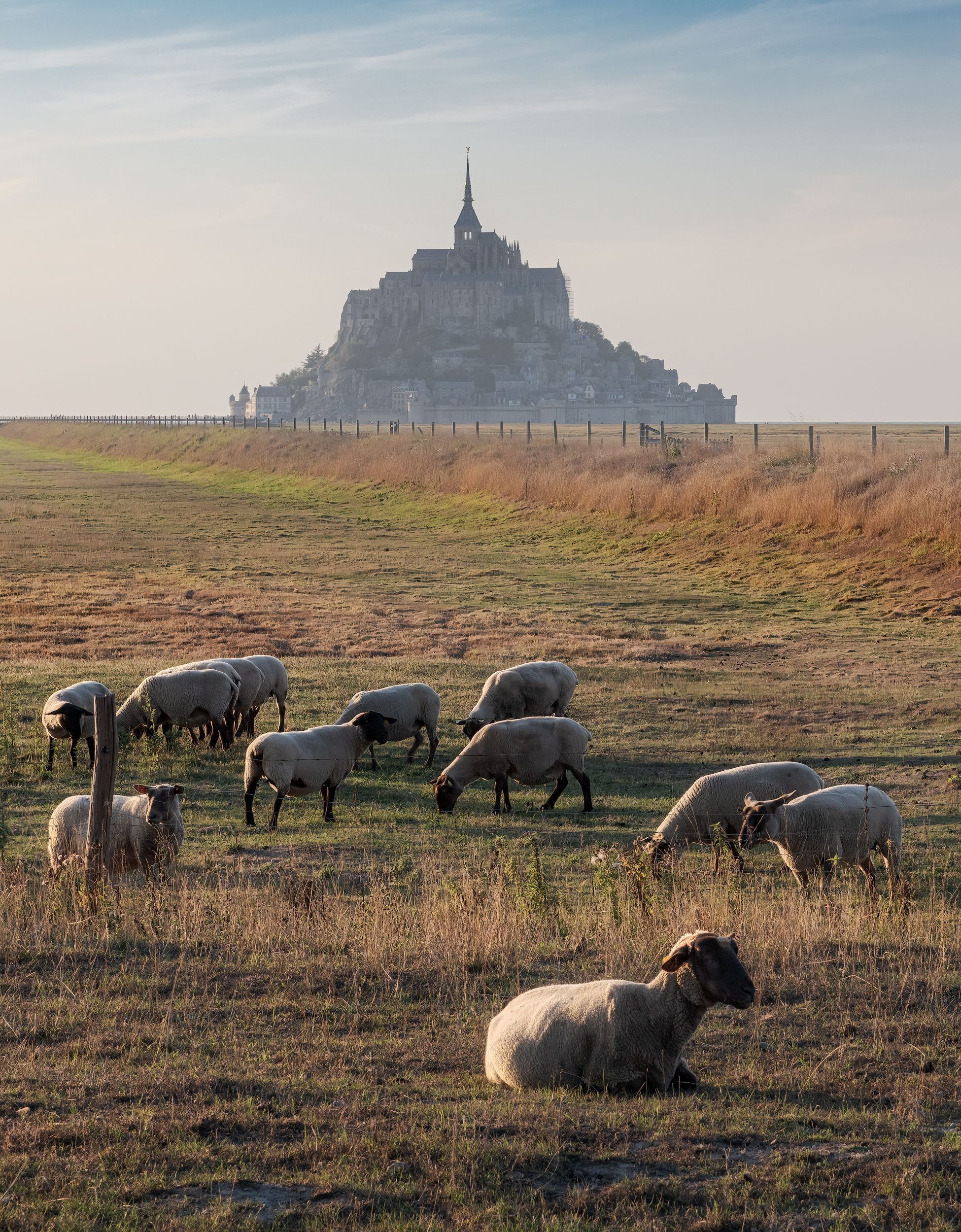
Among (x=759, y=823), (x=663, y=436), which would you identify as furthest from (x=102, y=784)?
(x=663, y=436)

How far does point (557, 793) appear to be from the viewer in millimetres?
13867

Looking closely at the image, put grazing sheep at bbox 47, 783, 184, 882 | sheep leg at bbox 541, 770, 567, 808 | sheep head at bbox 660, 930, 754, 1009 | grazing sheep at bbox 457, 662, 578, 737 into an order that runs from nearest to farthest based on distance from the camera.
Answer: sheep head at bbox 660, 930, 754, 1009, grazing sheep at bbox 47, 783, 184, 882, sheep leg at bbox 541, 770, 567, 808, grazing sheep at bbox 457, 662, 578, 737

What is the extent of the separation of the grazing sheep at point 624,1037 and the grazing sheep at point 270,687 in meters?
10.9

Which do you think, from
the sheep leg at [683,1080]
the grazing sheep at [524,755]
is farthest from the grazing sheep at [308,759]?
the sheep leg at [683,1080]

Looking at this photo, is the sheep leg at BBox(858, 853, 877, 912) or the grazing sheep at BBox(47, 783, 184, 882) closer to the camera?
the sheep leg at BBox(858, 853, 877, 912)

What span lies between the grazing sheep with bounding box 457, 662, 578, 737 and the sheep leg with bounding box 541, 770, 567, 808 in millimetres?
2126

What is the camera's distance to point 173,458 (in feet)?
296

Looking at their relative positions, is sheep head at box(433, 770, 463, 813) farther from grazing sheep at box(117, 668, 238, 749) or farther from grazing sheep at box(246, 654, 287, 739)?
grazing sheep at box(246, 654, 287, 739)

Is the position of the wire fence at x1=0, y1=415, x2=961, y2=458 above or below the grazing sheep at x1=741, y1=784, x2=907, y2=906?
above

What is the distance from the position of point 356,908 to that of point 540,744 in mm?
4552

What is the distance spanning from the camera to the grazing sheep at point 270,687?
16.9m

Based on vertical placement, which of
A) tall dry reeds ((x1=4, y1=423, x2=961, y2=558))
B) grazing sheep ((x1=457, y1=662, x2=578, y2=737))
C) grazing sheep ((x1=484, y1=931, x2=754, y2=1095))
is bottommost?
grazing sheep ((x1=484, y1=931, x2=754, y2=1095))

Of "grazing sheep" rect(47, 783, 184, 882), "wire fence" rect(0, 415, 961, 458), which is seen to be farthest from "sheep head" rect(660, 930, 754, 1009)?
"wire fence" rect(0, 415, 961, 458)

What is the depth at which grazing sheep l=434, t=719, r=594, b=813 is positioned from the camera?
1390cm
